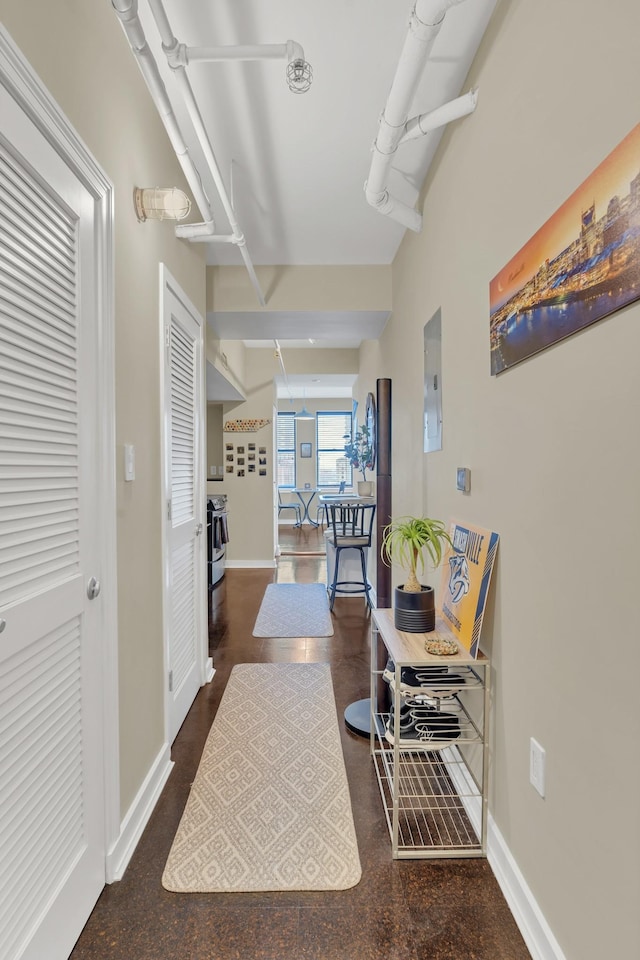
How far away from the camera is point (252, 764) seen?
2076mm

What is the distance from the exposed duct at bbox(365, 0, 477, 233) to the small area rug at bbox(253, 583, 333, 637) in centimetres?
294

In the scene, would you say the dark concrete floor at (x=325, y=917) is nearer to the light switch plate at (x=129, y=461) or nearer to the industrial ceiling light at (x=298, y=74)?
the light switch plate at (x=129, y=461)

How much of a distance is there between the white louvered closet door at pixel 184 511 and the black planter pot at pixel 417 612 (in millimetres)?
1065

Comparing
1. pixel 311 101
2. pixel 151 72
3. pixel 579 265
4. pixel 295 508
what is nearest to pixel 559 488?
pixel 579 265

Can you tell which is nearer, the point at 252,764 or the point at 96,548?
the point at 96,548

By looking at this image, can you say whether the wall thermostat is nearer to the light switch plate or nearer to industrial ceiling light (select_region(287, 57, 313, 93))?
the light switch plate

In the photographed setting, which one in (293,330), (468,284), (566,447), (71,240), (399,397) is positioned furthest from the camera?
(293,330)

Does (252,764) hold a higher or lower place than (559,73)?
lower

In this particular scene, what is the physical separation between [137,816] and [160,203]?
2198 millimetres

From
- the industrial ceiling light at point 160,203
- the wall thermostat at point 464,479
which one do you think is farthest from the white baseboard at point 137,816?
the industrial ceiling light at point 160,203

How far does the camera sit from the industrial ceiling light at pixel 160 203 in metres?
1.69

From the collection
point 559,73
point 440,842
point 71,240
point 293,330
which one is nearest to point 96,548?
point 71,240

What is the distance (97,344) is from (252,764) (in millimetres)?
1816

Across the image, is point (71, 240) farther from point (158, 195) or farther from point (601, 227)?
point (601, 227)
